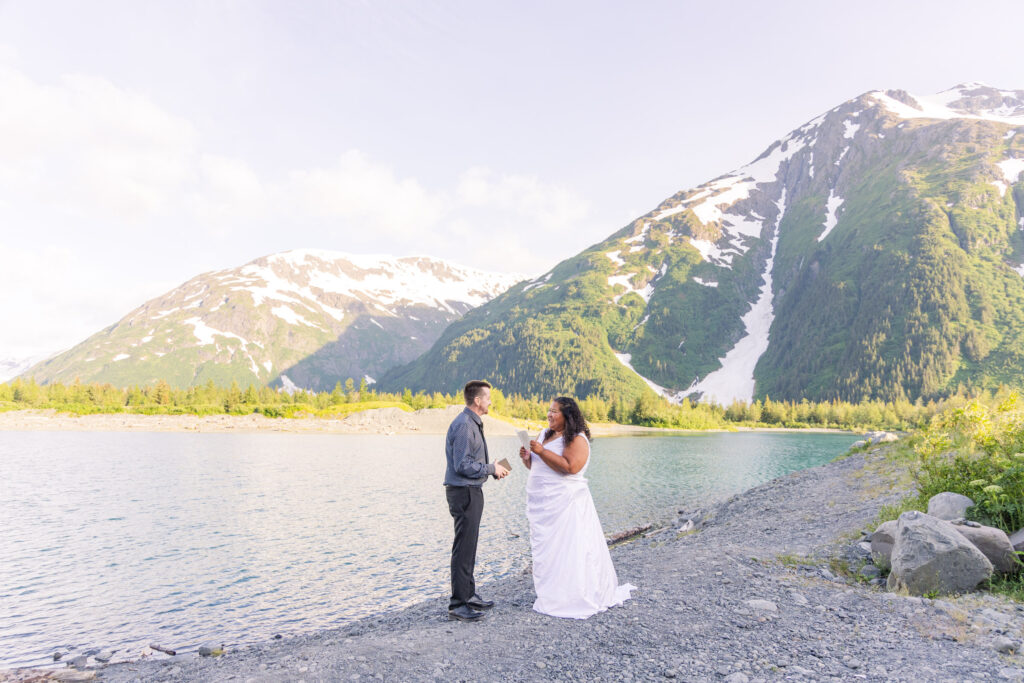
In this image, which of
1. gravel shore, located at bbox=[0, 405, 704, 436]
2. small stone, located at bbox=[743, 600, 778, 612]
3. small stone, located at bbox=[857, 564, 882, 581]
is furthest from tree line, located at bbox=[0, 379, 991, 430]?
small stone, located at bbox=[743, 600, 778, 612]

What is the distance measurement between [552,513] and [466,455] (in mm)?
1958

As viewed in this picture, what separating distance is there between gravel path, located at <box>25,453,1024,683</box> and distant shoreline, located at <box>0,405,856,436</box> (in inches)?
3579

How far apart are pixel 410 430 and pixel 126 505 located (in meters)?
98.1

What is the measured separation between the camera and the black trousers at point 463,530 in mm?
9898

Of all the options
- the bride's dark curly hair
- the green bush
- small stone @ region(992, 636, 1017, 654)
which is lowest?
small stone @ region(992, 636, 1017, 654)

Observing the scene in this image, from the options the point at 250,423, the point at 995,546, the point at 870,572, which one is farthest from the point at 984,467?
the point at 250,423

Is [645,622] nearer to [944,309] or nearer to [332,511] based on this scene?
[332,511]

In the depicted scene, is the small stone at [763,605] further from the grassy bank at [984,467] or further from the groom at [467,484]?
the groom at [467,484]

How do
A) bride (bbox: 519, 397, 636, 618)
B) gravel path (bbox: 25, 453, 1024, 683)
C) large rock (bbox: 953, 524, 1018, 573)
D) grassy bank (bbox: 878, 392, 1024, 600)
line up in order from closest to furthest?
gravel path (bbox: 25, 453, 1024, 683)
bride (bbox: 519, 397, 636, 618)
large rock (bbox: 953, 524, 1018, 573)
grassy bank (bbox: 878, 392, 1024, 600)

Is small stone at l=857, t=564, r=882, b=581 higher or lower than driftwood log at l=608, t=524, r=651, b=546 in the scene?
higher

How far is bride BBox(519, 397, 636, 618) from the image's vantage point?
9633 millimetres

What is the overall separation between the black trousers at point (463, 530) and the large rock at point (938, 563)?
8.54 m

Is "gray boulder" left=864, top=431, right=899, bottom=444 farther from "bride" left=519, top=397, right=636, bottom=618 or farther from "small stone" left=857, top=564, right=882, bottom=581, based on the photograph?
"bride" left=519, top=397, right=636, bottom=618

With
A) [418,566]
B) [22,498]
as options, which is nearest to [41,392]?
[22,498]
